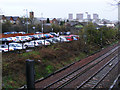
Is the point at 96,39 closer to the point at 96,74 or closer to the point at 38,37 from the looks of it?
the point at 38,37

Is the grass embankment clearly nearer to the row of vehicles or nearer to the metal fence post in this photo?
the row of vehicles

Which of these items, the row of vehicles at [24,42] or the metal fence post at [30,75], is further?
the row of vehicles at [24,42]

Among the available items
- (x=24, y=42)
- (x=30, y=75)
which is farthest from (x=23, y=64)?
(x=24, y=42)

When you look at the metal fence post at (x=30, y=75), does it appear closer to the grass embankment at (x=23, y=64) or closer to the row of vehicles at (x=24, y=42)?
the grass embankment at (x=23, y=64)

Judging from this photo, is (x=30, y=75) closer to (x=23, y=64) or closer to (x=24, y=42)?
(x=23, y=64)

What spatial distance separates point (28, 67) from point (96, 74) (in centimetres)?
1007

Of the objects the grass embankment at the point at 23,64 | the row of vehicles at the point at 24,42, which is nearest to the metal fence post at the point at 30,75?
the grass embankment at the point at 23,64

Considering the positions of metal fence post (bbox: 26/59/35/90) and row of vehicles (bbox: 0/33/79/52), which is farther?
row of vehicles (bbox: 0/33/79/52)

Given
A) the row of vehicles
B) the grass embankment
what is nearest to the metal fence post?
the grass embankment

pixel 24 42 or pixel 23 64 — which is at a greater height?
pixel 24 42

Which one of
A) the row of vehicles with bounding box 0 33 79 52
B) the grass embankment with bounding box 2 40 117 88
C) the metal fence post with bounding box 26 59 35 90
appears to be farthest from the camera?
the row of vehicles with bounding box 0 33 79 52

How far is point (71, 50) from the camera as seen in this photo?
819 inches

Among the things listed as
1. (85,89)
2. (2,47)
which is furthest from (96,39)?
(85,89)

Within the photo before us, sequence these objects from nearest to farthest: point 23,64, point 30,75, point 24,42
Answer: point 30,75 → point 23,64 → point 24,42
